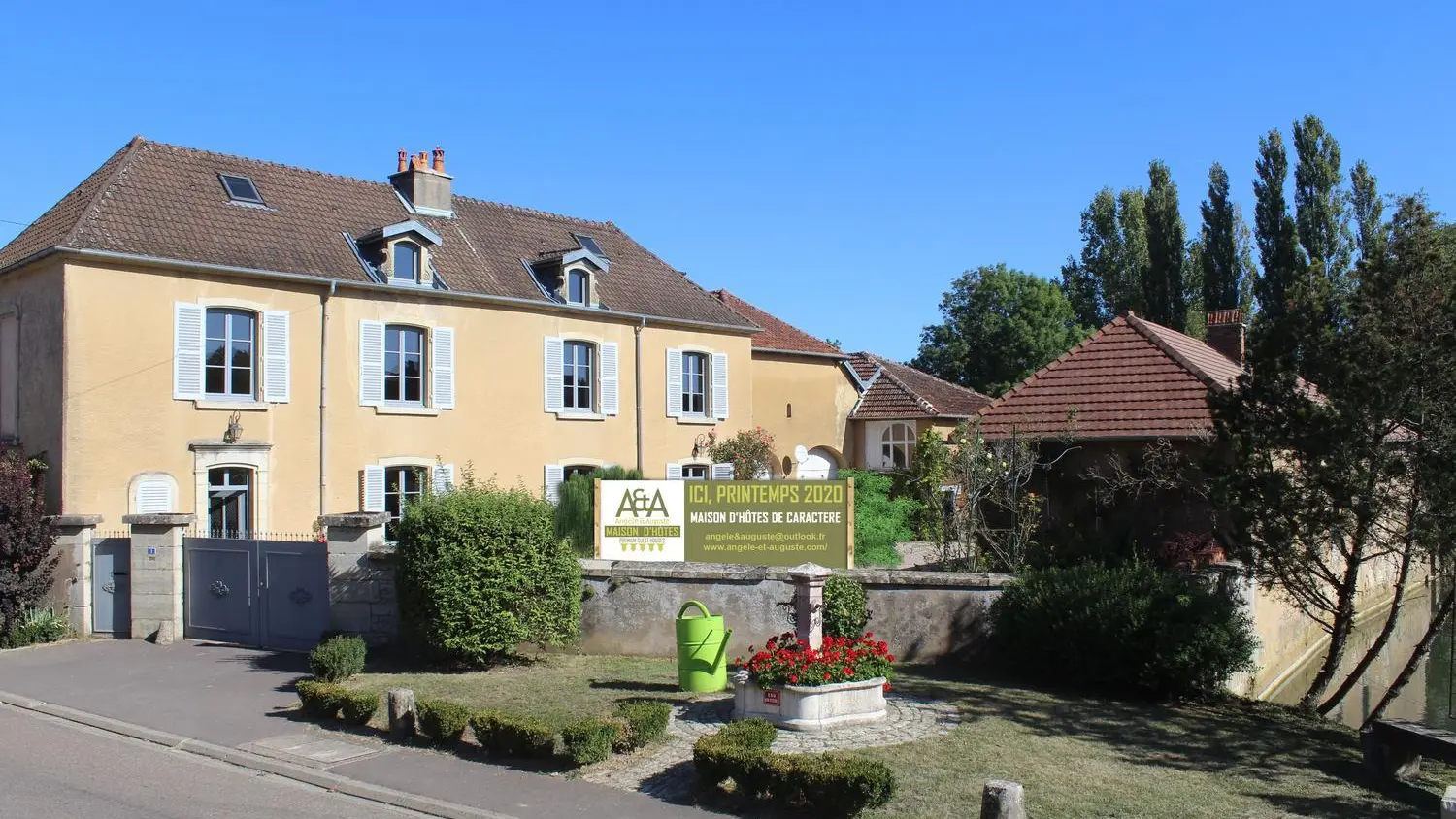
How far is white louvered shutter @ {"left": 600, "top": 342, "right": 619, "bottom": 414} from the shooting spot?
2553cm

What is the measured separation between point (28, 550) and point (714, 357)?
50.8 feet

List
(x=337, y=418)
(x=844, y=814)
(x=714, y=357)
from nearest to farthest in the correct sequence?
(x=844, y=814)
(x=337, y=418)
(x=714, y=357)

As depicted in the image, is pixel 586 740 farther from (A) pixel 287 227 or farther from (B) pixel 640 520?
(A) pixel 287 227

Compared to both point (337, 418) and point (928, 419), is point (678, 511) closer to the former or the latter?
point (337, 418)

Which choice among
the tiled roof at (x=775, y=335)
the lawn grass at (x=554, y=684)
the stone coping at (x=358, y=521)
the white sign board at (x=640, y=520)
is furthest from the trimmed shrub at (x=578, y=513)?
the tiled roof at (x=775, y=335)

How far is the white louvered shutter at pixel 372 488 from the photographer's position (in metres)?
21.6

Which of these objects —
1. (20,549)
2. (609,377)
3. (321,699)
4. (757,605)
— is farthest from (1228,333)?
(20,549)

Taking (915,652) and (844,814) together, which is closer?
(844,814)

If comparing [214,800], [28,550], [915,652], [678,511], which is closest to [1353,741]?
[915,652]

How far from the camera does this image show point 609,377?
2564cm

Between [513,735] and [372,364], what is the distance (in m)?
14.0

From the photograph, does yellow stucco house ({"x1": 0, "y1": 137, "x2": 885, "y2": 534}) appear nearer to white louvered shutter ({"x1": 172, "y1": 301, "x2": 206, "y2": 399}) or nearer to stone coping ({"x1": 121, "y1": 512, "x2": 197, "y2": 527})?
white louvered shutter ({"x1": 172, "y1": 301, "x2": 206, "y2": 399})

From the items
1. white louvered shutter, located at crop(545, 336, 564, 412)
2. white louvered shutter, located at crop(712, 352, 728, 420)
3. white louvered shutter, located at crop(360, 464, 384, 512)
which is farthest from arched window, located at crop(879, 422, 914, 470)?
white louvered shutter, located at crop(360, 464, 384, 512)

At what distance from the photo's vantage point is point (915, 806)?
25.4ft
